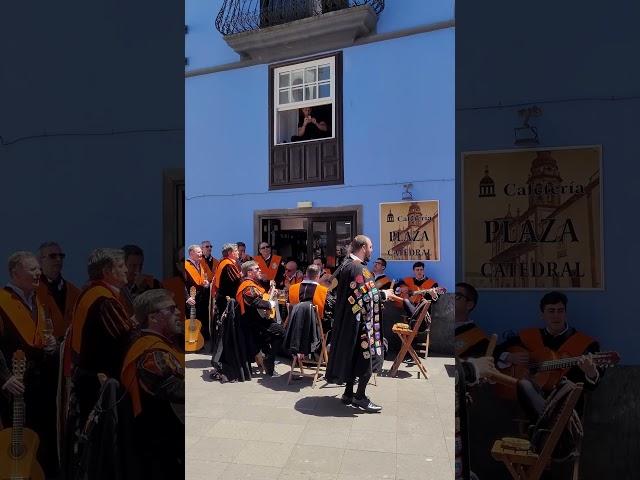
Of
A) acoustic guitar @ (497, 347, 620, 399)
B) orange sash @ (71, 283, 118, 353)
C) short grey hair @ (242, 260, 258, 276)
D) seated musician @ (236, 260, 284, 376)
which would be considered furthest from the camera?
seated musician @ (236, 260, 284, 376)

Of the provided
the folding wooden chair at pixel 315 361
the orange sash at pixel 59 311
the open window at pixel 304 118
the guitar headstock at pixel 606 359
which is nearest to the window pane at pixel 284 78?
the open window at pixel 304 118

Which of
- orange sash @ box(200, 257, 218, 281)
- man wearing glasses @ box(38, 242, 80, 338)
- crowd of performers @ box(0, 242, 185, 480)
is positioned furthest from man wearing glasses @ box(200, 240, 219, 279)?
man wearing glasses @ box(38, 242, 80, 338)

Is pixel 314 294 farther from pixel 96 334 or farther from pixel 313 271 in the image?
pixel 96 334

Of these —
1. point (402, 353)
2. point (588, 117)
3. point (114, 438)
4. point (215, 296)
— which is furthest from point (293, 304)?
point (588, 117)

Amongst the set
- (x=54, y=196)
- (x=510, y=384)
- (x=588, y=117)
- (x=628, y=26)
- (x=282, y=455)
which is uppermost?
(x=628, y=26)

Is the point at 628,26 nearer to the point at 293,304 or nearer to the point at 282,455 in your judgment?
the point at 293,304

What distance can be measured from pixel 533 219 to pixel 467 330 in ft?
0.84

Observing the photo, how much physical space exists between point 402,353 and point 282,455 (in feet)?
1.88

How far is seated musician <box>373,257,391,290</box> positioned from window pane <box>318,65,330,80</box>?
57 cm

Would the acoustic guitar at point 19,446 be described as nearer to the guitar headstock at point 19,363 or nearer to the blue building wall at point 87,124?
the guitar headstock at point 19,363

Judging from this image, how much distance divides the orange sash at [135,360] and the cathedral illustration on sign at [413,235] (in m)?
0.64

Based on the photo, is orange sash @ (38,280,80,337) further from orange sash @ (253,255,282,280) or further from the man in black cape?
the man in black cape

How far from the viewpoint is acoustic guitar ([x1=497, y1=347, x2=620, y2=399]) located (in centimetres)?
79

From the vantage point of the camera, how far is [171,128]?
3.25 feet
